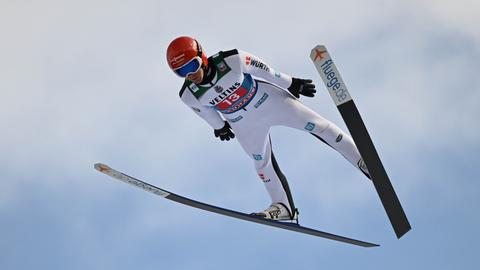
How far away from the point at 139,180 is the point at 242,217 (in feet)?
3.96

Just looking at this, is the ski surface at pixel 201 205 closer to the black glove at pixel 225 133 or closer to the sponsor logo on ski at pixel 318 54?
the black glove at pixel 225 133

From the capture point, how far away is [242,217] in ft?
24.7

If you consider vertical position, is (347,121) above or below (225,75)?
below

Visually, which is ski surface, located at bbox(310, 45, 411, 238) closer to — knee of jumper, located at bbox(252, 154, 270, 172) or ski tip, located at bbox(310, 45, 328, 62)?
ski tip, located at bbox(310, 45, 328, 62)

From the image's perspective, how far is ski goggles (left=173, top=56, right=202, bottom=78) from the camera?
6824 millimetres

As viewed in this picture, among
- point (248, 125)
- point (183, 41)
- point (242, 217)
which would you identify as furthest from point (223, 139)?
point (183, 41)

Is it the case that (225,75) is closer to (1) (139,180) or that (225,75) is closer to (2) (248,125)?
(2) (248,125)

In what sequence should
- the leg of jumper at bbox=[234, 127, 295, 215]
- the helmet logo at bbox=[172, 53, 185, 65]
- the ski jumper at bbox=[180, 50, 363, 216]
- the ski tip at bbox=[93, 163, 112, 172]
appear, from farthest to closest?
the leg of jumper at bbox=[234, 127, 295, 215] < the ski tip at bbox=[93, 163, 112, 172] < the ski jumper at bbox=[180, 50, 363, 216] < the helmet logo at bbox=[172, 53, 185, 65]

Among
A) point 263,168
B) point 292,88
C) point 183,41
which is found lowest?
point 263,168

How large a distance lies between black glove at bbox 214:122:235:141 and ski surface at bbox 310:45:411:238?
174 centimetres

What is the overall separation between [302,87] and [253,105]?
1.93ft

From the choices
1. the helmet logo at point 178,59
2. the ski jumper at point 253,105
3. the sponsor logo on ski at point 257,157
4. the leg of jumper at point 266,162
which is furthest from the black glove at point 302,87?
the helmet logo at point 178,59

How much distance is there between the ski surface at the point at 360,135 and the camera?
248 inches

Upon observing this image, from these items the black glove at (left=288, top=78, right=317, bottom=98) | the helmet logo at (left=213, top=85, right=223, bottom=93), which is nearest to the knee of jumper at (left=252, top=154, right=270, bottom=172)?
the black glove at (left=288, top=78, right=317, bottom=98)
